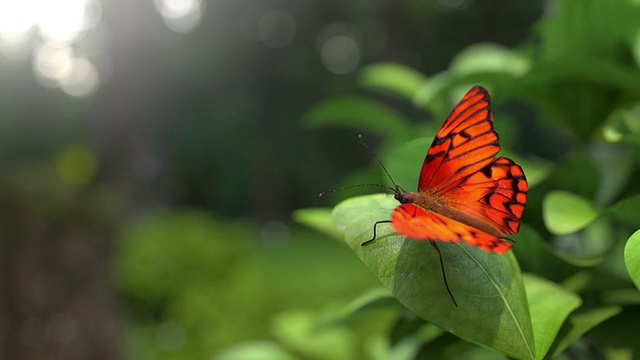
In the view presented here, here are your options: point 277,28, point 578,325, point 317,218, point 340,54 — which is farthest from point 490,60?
point 277,28

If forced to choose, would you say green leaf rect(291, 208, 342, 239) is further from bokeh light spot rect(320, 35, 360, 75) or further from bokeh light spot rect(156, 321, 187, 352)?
bokeh light spot rect(320, 35, 360, 75)

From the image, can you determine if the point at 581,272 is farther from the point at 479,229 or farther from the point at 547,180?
the point at 479,229

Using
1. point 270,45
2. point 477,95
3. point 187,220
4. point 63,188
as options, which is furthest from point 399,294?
point 270,45

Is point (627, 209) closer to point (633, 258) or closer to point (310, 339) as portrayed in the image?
point (633, 258)

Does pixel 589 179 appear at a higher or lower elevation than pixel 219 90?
lower

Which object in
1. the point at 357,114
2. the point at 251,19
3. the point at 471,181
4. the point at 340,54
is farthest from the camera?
the point at 251,19

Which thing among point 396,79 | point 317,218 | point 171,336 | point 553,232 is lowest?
point 553,232
